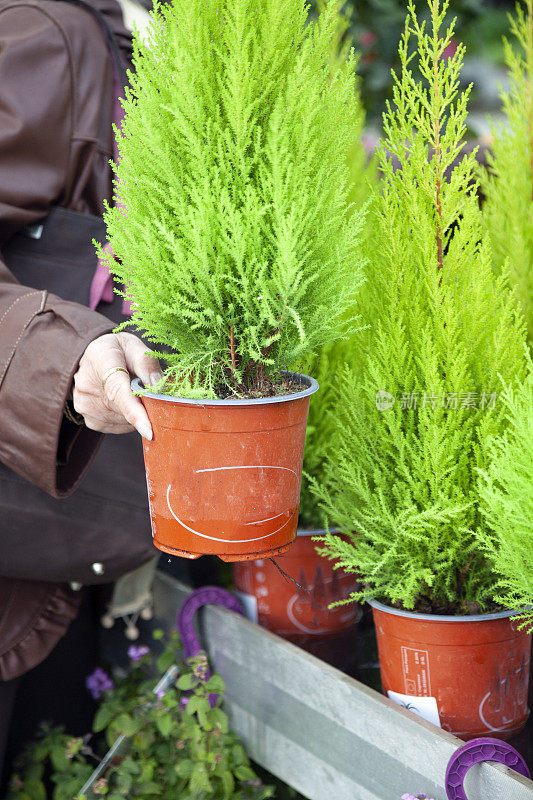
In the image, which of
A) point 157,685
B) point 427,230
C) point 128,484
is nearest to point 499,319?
point 427,230

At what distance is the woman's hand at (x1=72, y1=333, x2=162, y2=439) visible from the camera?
44.6 inches

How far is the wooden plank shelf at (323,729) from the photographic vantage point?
3.90 feet

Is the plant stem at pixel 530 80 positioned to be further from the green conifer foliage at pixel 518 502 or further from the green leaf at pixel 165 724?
the green leaf at pixel 165 724

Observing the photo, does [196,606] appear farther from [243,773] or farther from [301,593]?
[243,773]

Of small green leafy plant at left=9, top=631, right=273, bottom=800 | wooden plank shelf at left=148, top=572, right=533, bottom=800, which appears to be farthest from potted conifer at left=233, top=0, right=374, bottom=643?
small green leafy plant at left=9, top=631, right=273, bottom=800

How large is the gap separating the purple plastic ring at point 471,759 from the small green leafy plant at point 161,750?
0.66 m

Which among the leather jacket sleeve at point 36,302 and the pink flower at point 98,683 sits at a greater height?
the leather jacket sleeve at point 36,302

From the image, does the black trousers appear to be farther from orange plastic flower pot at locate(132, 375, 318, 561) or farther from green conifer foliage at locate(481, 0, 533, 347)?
green conifer foliage at locate(481, 0, 533, 347)

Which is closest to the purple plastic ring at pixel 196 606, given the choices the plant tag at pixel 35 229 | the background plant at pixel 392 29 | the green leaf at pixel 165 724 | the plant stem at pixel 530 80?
the green leaf at pixel 165 724

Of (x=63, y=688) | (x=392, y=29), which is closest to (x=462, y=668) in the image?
(x=63, y=688)

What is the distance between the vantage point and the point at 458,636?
4.16 feet

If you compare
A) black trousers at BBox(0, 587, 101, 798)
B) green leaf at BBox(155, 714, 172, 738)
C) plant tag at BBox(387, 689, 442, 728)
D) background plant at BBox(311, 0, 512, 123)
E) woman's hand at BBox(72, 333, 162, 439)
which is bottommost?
black trousers at BBox(0, 587, 101, 798)

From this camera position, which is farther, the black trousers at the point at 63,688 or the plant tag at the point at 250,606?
the black trousers at the point at 63,688

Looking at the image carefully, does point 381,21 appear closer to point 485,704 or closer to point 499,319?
point 499,319
